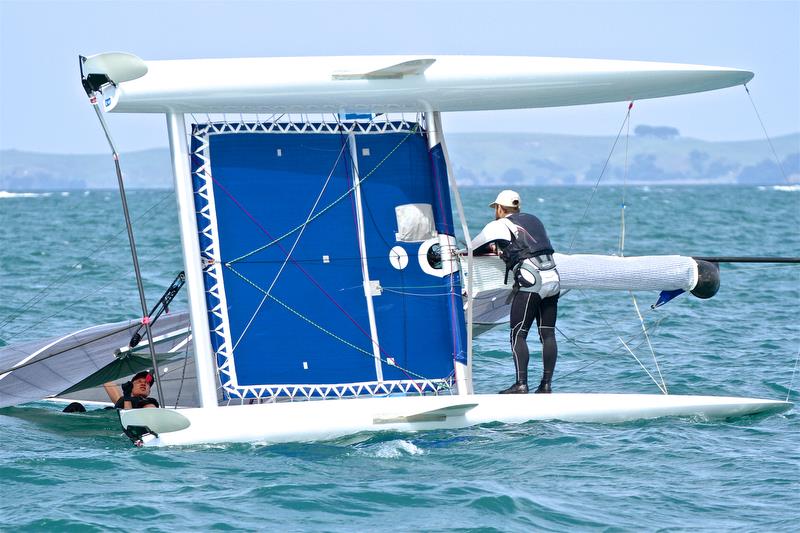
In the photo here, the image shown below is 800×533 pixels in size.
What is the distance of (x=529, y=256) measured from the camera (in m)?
9.50

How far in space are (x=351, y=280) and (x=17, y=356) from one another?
3610 millimetres

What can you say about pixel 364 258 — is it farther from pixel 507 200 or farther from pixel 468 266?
pixel 507 200

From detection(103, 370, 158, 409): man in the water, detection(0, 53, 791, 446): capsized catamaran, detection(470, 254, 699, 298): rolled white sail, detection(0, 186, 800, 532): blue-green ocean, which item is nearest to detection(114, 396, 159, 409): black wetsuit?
detection(103, 370, 158, 409): man in the water

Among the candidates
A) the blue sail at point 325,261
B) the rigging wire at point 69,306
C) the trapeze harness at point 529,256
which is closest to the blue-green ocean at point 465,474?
the blue sail at point 325,261

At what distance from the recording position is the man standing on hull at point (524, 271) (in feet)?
31.2

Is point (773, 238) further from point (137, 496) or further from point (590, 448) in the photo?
point (137, 496)

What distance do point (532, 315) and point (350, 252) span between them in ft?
5.14

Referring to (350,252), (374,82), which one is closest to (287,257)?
(350,252)

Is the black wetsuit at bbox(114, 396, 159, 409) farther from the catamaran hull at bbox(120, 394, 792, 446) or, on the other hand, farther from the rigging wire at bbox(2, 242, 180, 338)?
the rigging wire at bbox(2, 242, 180, 338)

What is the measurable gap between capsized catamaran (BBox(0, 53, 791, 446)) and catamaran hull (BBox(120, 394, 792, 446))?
1cm

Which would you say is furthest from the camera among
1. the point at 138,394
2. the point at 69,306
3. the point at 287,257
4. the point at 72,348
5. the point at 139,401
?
the point at 69,306

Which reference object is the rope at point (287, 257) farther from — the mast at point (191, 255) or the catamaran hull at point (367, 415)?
the catamaran hull at point (367, 415)

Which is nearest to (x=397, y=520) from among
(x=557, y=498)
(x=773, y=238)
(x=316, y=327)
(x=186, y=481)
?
(x=557, y=498)

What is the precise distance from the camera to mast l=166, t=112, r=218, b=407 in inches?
363
